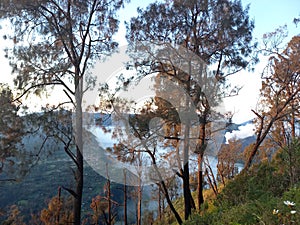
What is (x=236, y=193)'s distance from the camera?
5852mm

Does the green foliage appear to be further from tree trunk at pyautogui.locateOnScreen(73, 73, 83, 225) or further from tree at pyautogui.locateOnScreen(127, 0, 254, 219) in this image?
tree trunk at pyautogui.locateOnScreen(73, 73, 83, 225)

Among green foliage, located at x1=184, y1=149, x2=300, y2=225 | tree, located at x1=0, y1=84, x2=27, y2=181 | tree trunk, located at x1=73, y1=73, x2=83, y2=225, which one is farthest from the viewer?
tree trunk, located at x1=73, y1=73, x2=83, y2=225

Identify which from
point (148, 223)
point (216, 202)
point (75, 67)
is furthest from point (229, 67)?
point (148, 223)

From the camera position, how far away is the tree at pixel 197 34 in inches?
273

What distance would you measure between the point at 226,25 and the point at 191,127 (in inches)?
103

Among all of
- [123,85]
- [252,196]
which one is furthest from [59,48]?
[252,196]

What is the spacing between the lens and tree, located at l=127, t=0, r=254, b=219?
22.7ft

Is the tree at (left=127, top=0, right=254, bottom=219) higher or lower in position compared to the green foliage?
higher

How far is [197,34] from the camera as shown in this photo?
7191 millimetres

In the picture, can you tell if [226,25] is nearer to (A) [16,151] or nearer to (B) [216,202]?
(B) [216,202]

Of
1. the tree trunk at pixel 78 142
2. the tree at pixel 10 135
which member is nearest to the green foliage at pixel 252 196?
the tree trunk at pixel 78 142

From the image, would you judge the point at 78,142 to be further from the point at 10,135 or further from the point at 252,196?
the point at 252,196

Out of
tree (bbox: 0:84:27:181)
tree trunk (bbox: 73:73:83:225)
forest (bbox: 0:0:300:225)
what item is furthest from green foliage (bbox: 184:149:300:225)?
tree (bbox: 0:84:27:181)

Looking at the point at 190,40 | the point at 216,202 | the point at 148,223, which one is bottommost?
the point at 148,223
